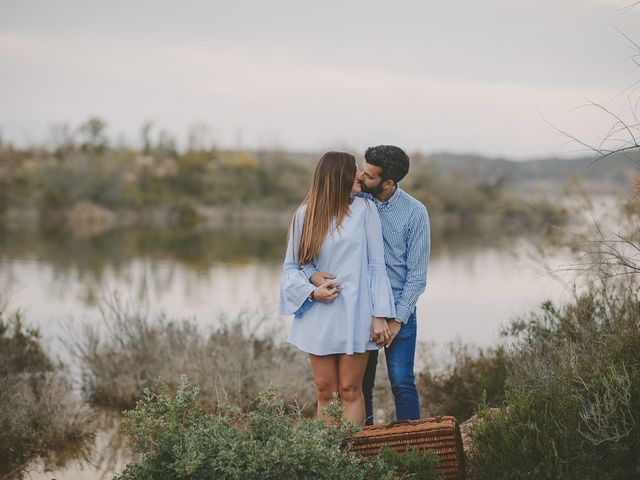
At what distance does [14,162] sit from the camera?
55062 mm

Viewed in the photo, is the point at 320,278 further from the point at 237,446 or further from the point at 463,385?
the point at 463,385

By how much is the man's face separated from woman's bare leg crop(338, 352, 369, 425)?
1.04 meters

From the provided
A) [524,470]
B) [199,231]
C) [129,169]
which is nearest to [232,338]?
[524,470]

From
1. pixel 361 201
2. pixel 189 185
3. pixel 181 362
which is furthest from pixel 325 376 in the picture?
pixel 189 185

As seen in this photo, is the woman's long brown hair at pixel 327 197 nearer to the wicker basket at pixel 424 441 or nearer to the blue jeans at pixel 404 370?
the blue jeans at pixel 404 370

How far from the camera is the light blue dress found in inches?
186

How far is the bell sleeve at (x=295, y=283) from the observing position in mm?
4742

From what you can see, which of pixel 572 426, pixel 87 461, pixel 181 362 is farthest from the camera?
pixel 181 362

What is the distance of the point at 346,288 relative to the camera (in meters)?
4.74

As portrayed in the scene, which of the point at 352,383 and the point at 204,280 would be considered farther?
the point at 204,280

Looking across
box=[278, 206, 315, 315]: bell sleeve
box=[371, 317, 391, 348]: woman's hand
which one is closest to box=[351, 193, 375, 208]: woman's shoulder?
box=[278, 206, 315, 315]: bell sleeve

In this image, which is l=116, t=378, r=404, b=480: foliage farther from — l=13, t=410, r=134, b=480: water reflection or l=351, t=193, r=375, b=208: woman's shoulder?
l=13, t=410, r=134, b=480: water reflection

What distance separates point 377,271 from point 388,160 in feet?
2.27

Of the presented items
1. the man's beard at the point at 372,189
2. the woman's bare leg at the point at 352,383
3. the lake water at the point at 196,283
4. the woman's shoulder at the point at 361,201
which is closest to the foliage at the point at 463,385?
the lake water at the point at 196,283
